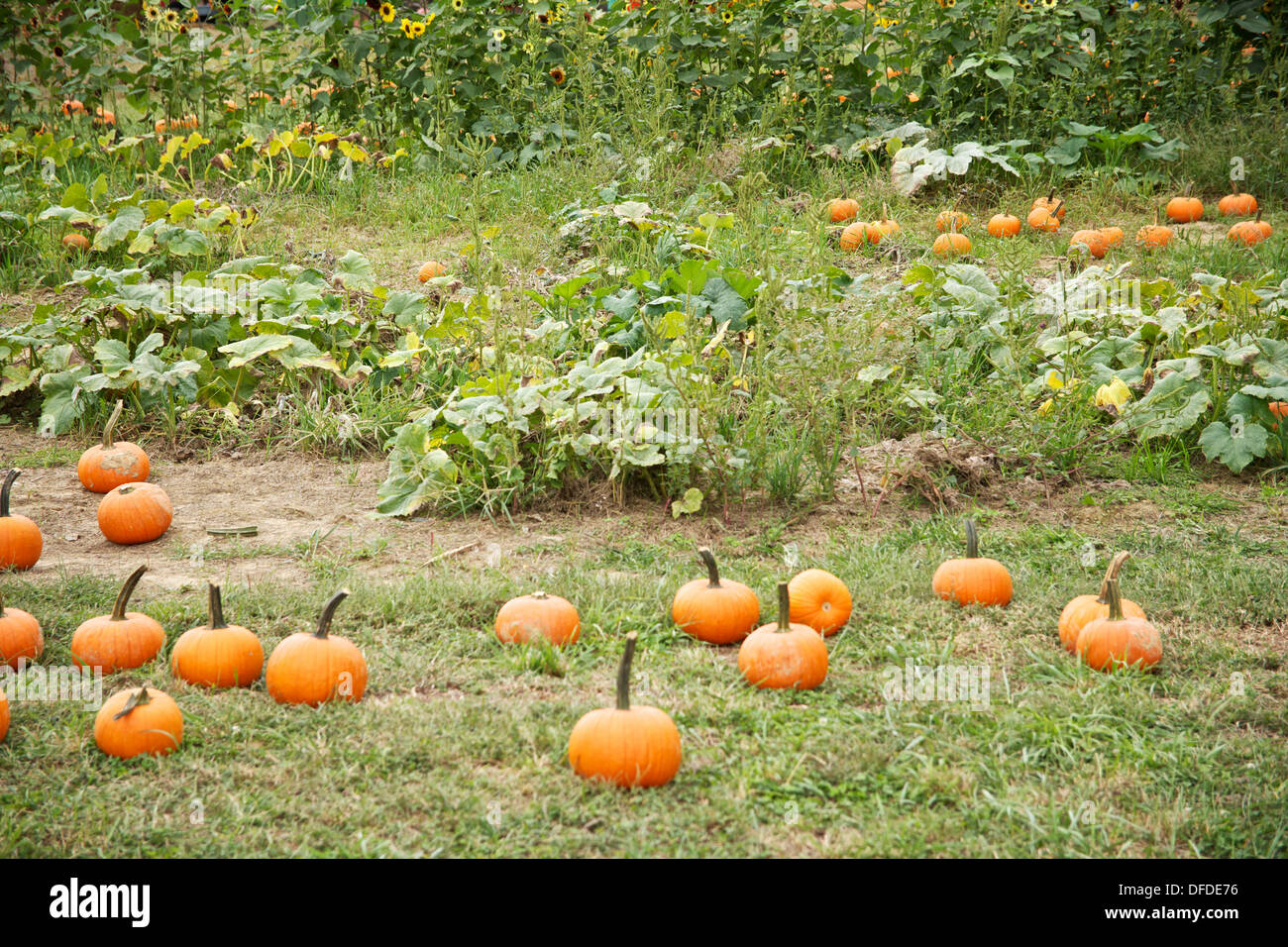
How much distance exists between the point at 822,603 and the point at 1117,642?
0.78 meters

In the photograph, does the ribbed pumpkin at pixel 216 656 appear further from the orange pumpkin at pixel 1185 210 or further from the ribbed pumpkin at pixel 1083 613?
the orange pumpkin at pixel 1185 210

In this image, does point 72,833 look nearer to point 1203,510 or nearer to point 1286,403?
point 1203,510

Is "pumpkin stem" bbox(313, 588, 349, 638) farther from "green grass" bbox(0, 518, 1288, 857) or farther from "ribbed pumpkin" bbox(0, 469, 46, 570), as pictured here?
"ribbed pumpkin" bbox(0, 469, 46, 570)

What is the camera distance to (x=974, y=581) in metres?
3.17

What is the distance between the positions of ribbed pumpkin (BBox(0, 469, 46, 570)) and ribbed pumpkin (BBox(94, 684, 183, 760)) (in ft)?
4.46

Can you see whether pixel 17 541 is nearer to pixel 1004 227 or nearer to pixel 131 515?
pixel 131 515

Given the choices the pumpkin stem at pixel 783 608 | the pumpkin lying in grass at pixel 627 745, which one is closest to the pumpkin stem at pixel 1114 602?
the pumpkin stem at pixel 783 608

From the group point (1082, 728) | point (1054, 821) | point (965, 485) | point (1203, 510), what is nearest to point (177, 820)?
point (1054, 821)

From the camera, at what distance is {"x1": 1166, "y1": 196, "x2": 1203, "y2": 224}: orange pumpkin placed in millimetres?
6672

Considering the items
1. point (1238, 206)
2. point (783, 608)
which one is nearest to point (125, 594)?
point (783, 608)

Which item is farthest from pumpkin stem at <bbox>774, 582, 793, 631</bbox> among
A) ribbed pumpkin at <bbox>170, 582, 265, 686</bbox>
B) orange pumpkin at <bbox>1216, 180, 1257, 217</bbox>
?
orange pumpkin at <bbox>1216, 180, 1257, 217</bbox>

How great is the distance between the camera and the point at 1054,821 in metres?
2.14

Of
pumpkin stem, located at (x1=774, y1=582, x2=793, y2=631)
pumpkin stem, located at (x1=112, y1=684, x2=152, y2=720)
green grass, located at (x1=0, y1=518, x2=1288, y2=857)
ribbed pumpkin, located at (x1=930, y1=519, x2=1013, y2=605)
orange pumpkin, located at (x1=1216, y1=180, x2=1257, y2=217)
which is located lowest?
green grass, located at (x1=0, y1=518, x2=1288, y2=857)

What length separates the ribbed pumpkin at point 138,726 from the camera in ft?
7.74
